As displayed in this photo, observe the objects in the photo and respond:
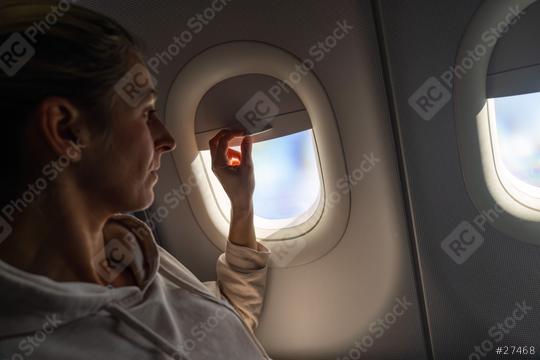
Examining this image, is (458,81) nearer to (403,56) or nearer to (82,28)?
(403,56)

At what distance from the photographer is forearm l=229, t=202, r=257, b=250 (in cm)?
147

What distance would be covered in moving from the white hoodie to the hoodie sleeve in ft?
0.81

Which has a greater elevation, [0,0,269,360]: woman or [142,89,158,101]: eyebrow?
[142,89,158,101]: eyebrow

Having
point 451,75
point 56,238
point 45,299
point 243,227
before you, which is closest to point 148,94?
point 56,238

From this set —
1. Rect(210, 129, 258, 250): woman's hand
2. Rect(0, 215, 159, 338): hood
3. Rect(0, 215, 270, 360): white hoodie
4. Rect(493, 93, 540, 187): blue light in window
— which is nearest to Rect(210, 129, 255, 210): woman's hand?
Rect(210, 129, 258, 250): woman's hand

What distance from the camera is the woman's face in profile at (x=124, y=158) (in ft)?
2.82

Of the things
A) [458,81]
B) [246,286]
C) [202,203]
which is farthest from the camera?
[202,203]

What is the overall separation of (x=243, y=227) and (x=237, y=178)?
19 centimetres

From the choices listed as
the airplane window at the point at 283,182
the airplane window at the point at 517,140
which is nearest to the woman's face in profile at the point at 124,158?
the airplane window at the point at 283,182

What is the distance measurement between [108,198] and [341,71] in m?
0.82

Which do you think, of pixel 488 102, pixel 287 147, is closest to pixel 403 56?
pixel 488 102

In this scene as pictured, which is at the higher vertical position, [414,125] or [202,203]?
[414,125]

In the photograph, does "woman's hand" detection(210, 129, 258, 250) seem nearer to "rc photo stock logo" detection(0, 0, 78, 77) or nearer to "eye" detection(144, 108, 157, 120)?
"eye" detection(144, 108, 157, 120)

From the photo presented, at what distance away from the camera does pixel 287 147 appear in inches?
60.2
